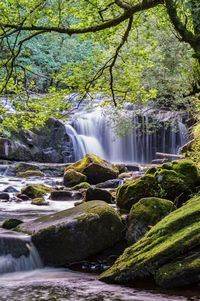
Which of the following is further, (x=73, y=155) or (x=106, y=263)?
(x=73, y=155)

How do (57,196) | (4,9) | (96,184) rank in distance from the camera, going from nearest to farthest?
(4,9), (57,196), (96,184)

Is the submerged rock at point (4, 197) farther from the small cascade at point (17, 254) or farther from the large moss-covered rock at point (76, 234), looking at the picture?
the small cascade at point (17, 254)

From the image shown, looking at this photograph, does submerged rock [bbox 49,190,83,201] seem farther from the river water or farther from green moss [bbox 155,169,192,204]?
the river water

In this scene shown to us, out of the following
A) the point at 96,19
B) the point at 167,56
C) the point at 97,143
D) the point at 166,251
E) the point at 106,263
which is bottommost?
A: the point at 106,263

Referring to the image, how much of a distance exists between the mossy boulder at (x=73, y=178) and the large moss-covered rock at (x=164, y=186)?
23.4ft

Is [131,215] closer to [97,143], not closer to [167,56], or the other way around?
[167,56]

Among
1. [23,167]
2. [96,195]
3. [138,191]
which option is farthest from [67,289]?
[23,167]

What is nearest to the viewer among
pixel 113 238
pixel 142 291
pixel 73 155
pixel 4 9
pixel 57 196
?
pixel 142 291

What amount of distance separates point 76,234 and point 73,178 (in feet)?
32.4

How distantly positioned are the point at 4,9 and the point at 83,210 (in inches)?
150

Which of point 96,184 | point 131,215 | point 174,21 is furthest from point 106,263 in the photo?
point 96,184

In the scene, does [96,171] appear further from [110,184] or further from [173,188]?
[173,188]

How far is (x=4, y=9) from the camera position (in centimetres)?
679

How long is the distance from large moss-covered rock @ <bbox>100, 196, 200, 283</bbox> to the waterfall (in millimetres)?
17863
